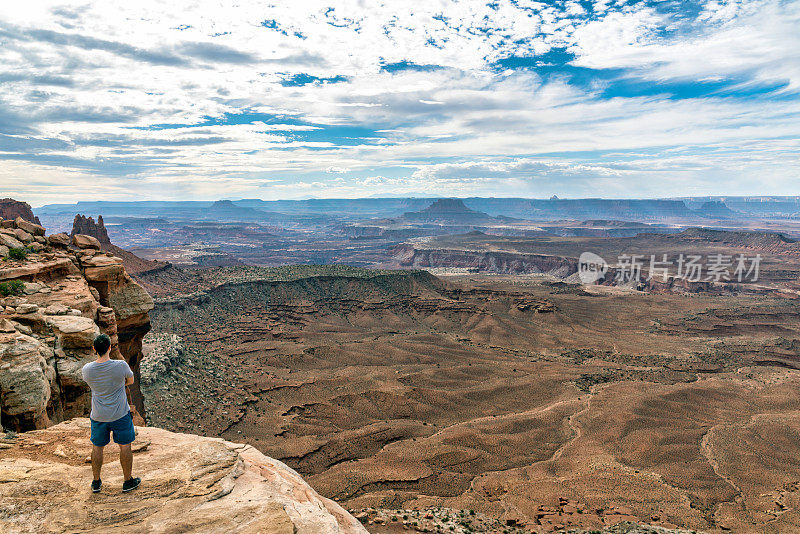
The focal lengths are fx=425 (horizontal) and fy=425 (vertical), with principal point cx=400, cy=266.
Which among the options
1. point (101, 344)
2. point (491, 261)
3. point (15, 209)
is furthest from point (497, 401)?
point (491, 261)

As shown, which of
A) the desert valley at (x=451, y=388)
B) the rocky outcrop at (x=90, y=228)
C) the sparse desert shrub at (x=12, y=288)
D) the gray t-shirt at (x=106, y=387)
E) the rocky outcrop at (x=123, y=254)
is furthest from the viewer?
the rocky outcrop at (x=90, y=228)

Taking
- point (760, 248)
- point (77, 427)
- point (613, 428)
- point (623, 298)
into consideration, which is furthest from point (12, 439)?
point (760, 248)

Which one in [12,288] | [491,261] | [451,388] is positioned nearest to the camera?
[12,288]

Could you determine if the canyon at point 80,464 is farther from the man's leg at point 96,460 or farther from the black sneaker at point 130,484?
the man's leg at point 96,460

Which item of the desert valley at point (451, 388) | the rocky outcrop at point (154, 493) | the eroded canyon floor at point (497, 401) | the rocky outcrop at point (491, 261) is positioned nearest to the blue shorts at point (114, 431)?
the rocky outcrop at point (154, 493)

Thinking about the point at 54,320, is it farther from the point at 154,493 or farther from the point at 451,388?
the point at 451,388

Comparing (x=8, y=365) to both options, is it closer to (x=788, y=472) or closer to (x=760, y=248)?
(x=788, y=472)
